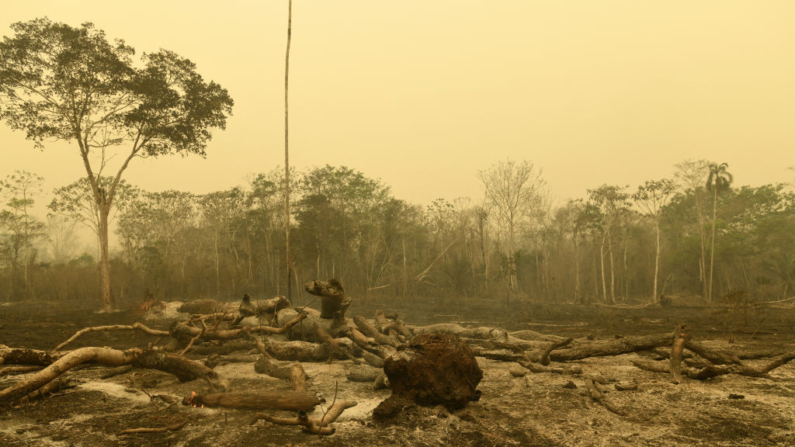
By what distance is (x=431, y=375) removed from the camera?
4.55m

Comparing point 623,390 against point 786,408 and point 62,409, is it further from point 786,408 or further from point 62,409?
point 62,409

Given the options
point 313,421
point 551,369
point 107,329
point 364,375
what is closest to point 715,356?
point 551,369

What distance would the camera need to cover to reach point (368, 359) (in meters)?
6.77

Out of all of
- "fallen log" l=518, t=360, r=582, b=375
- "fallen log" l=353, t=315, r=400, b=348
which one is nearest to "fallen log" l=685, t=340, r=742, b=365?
"fallen log" l=518, t=360, r=582, b=375

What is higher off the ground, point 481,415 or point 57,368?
point 57,368

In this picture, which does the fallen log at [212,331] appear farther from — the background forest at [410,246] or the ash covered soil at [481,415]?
the background forest at [410,246]

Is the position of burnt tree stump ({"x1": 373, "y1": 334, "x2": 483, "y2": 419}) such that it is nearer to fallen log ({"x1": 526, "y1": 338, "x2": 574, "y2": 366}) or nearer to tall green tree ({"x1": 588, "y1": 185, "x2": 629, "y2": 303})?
fallen log ({"x1": 526, "y1": 338, "x2": 574, "y2": 366})

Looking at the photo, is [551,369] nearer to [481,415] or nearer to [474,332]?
[481,415]

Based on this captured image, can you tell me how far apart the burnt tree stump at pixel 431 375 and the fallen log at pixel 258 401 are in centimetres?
84

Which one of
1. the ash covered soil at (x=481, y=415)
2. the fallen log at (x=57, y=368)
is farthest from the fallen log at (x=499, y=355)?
the fallen log at (x=57, y=368)

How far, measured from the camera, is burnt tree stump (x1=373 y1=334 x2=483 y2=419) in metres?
4.52

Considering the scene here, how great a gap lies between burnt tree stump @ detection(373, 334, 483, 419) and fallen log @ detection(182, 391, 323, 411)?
84 cm

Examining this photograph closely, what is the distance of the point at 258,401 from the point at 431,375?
1.80m

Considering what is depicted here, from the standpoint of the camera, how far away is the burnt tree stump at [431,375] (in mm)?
4523
